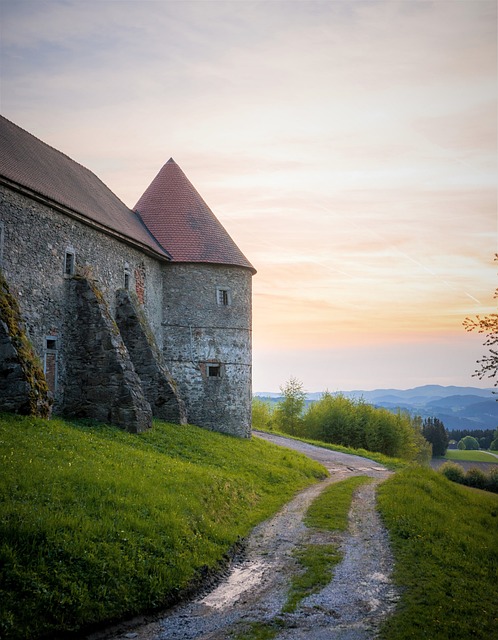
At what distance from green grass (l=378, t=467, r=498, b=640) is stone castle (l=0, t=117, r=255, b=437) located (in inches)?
390

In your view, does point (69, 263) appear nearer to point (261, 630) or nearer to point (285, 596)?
point (285, 596)

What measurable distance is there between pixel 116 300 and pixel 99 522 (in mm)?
15354

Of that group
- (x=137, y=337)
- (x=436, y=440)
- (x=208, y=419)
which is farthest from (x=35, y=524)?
(x=436, y=440)

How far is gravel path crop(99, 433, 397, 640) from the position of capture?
9.88 meters

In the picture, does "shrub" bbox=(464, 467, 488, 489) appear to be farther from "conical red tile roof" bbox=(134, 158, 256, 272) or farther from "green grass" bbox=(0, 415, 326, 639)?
"green grass" bbox=(0, 415, 326, 639)

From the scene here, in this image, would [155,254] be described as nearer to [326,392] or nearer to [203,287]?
[203,287]

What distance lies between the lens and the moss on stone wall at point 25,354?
1778 centimetres

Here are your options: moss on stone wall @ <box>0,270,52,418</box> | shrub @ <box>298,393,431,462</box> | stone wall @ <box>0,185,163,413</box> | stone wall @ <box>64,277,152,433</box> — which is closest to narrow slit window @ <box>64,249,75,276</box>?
stone wall @ <box>0,185,163,413</box>

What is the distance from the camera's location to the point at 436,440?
109750mm

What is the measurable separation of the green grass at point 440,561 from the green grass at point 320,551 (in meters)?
1.29

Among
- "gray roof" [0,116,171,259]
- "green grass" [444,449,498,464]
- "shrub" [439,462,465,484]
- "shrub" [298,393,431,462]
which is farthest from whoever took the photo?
"green grass" [444,449,498,464]

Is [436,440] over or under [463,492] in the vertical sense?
under

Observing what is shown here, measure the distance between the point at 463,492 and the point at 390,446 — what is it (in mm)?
Answer: 28223

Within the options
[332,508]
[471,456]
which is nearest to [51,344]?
[332,508]
